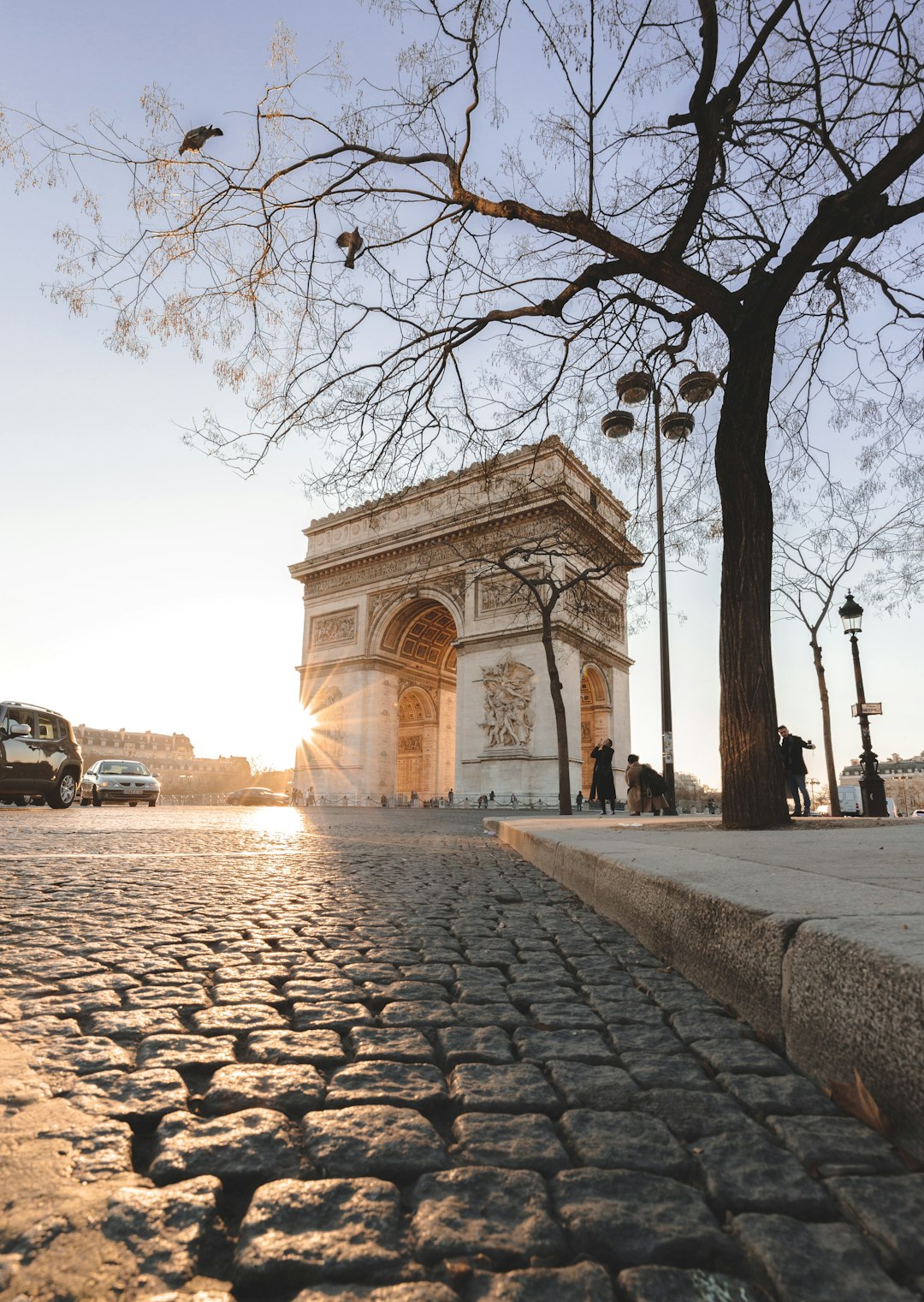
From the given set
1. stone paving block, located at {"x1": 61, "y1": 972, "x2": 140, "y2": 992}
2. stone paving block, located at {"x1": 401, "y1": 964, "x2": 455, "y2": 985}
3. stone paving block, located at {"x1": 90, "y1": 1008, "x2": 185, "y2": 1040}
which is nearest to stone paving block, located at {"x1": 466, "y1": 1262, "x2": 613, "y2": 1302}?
stone paving block, located at {"x1": 90, "y1": 1008, "x2": 185, "y2": 1040}

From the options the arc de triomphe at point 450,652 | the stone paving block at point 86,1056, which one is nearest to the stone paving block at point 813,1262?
the stone paving block at point 86,1056

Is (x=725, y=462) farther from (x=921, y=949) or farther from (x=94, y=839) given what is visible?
(x=94, y=839)

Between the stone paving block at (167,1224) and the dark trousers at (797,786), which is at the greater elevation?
the dark trousers at (797,786)

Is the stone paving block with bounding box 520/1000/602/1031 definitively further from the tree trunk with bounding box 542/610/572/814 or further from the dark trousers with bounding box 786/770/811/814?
the tree trunk with bounding box 542/610/572/814

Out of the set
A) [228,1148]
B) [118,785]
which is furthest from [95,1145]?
[118,785]

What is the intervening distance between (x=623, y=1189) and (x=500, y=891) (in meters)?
3.44

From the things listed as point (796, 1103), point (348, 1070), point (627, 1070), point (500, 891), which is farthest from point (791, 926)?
point (500, 891)

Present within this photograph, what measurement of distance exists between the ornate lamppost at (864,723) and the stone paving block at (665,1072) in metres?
16.9

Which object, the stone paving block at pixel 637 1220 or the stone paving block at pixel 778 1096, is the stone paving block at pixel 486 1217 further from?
the stone paving block at pixel 778 1096

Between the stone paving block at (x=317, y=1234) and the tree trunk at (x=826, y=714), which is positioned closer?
the stone paving block at (x=317, y=1234)

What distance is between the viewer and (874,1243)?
3.09ft

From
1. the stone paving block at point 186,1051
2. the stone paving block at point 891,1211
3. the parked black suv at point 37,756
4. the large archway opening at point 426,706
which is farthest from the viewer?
the large archway opening at point 426,706

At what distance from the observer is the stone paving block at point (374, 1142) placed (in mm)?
1140

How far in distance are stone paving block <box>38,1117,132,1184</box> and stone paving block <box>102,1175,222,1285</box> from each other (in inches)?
3.0
